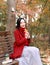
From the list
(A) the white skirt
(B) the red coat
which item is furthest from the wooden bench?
(A) the white skirt

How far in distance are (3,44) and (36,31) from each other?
595 centimetres

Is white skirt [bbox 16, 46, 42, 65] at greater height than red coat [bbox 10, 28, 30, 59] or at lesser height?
lesser

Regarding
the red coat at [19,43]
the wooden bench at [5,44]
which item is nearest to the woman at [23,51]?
the red coat at [19,43]

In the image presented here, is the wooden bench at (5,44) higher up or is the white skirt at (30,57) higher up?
the wooden bench at (5,44)

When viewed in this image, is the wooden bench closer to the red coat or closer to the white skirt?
the red coat

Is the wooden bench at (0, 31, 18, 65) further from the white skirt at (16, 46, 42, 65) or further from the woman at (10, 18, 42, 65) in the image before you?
the white skirt at (16, 46, 42, 65)

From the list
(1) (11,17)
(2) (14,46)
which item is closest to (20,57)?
(2) (14,46)

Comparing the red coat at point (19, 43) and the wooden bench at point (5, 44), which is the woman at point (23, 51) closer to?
the red coat at point (19, 43)

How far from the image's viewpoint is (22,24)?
5223 mm

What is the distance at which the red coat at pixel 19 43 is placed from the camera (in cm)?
502

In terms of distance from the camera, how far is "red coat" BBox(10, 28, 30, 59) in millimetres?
5023

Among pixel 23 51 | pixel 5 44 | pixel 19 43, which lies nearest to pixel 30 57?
pixel 23 51

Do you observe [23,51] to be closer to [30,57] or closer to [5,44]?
[30,57]

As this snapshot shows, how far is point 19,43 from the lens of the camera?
5016 mm
